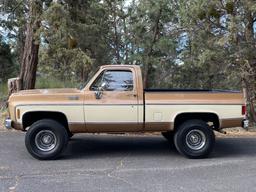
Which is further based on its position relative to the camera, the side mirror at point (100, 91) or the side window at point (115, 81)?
the side window at point (115, 81)

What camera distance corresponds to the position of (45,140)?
29.8 feet

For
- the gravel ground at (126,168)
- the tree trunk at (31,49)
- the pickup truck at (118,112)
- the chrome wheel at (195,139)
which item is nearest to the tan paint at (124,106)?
the pickup truck at (118,112)

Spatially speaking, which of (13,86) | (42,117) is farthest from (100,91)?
(13,86)

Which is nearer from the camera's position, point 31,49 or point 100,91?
point 100,91

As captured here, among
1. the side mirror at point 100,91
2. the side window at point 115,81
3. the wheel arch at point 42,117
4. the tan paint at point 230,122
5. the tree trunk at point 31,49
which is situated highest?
the tree trunk at point 31,49

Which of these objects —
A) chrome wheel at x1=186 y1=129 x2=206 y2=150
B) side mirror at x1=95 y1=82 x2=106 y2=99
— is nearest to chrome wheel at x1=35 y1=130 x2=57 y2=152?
side mirror at x1=95 y1=82 x2=106 y2=99

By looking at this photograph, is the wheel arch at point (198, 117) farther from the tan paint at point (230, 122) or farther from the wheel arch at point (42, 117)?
the wheel arch at point (42, 117)

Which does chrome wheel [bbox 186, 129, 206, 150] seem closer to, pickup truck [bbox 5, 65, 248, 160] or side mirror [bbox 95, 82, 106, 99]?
pickup truck [bbox 5, 65, 248, 160]

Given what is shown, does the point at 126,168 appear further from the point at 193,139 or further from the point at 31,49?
the point at 31,49

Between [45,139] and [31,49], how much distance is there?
7168 mm

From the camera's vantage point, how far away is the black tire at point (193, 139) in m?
9.30

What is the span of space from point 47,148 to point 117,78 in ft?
6.30

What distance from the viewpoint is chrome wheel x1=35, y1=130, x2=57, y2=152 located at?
905cm

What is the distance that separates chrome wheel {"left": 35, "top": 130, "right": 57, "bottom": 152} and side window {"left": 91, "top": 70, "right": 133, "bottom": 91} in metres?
1.22
